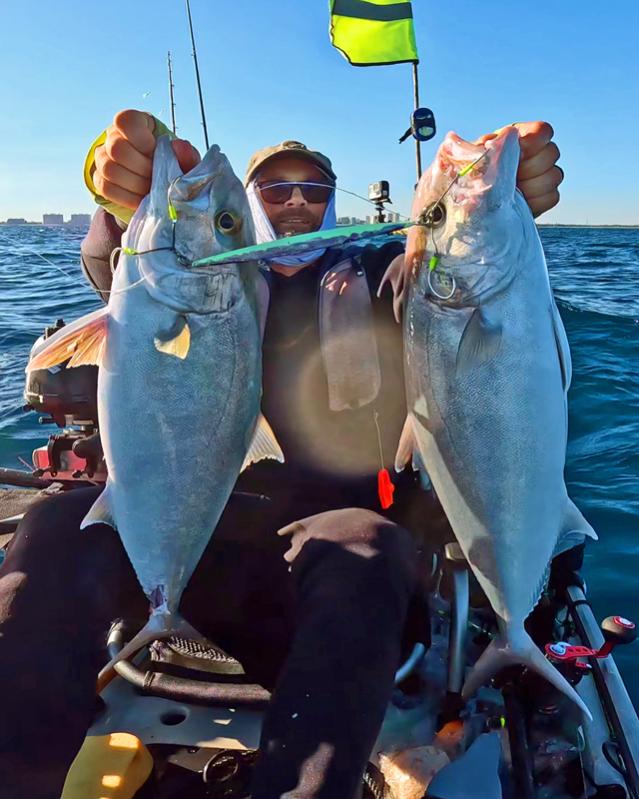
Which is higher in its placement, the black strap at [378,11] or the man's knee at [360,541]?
the black strap at [378,11]

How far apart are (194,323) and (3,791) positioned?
4.51ft

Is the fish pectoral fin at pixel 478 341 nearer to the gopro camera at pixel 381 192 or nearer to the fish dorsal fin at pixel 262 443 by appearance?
the fish dorsal fin at pixel 262 443

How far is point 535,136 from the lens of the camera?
212 centimetres

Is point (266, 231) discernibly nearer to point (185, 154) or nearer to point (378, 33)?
point (185, 154)

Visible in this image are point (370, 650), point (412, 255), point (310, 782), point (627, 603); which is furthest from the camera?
point (627, 603)

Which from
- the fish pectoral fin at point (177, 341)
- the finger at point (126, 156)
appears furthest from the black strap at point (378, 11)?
the fish pectoral fin at point (177, 341)

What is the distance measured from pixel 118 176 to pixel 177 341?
59cm

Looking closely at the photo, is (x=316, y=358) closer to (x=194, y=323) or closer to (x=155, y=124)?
(x=194, y=323)

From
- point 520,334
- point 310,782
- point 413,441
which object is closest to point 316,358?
point 413,441

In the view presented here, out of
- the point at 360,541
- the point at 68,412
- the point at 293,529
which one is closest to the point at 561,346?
the point at 360,541

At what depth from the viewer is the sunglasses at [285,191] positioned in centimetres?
303

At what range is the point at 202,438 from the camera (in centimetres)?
207

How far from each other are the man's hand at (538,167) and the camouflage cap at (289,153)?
3.58 feet

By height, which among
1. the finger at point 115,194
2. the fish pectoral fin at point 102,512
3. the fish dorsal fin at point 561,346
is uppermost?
the finger at point 115,194
